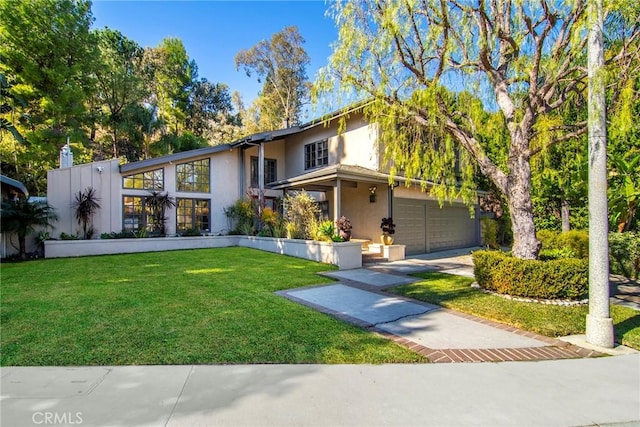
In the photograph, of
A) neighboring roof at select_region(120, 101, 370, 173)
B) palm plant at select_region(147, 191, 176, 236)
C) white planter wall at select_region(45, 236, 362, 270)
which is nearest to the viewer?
white planter wall at select_region(45, 236, 362, 270)

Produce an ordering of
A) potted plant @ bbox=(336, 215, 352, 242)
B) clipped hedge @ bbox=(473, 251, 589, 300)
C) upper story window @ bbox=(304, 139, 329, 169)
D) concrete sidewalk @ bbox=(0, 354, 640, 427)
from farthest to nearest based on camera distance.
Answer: upper story window @ bbox=(304, 139, 329, 169)
potted plant @ bbox=(336, 215, 352, 242)
clipped hedge @ bbox=(473, 251, 589, 300)
concrete sidewalk @ bbox=(0, 354, 640, 427)

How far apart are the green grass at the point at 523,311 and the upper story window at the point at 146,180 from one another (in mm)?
12327

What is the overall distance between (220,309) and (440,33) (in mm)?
6910

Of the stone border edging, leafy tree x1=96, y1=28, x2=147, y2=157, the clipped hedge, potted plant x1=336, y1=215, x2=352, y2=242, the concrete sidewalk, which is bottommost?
the stone border edging

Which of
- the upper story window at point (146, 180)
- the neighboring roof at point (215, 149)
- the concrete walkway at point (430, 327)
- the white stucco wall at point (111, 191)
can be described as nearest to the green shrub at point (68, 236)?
the white stucco wall at point (111, 191)

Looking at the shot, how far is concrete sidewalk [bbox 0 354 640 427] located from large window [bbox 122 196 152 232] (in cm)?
1208

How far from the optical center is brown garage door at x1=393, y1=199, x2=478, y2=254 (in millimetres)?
13539

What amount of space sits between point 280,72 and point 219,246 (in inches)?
821

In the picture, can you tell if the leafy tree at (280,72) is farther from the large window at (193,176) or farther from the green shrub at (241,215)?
the green shrub at (241,215)

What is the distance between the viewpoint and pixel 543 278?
6215mm

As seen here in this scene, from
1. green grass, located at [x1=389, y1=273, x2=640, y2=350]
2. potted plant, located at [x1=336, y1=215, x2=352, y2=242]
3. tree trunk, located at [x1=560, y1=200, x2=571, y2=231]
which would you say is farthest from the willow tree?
tree trunk, located at [x1=560, y1=200, x2=571, y2=231]

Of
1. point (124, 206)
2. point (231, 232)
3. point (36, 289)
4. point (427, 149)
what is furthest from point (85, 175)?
point (427, 149)

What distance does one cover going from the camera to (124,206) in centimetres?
1397

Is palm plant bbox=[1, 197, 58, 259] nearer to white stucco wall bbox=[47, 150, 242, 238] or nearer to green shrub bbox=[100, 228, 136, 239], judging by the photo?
white stucco wall bbox=[47, 150, 242, 238]
